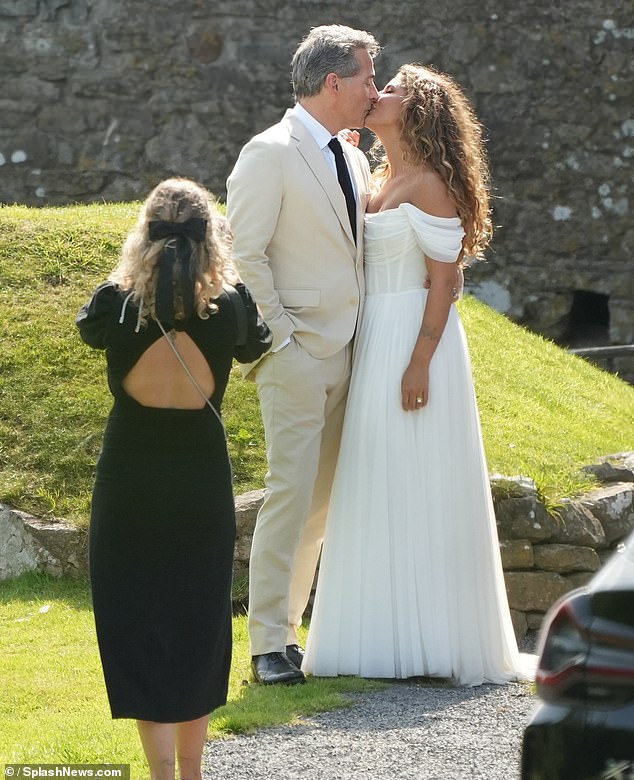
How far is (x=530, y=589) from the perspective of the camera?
19.6ft

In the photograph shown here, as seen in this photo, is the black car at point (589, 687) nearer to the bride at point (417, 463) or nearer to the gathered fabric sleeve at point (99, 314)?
the gathered fabric sleeve at point (99, 314)

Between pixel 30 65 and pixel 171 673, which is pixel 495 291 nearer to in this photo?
pixel 30 65

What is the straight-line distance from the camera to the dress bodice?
4.89 meters

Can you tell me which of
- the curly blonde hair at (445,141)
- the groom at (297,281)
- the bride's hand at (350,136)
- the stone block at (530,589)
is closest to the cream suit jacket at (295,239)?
the groom at (297,281)

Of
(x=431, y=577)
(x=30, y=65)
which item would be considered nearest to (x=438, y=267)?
(x=431, y=577)

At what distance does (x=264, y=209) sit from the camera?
4.78m

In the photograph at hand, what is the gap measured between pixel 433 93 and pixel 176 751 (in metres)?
2.69

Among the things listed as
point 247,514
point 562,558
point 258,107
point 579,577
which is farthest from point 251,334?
point 258,107

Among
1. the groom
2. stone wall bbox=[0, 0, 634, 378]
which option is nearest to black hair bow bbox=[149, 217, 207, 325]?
the groom

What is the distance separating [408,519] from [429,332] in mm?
731

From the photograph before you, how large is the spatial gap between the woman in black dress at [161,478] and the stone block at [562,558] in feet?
9.02

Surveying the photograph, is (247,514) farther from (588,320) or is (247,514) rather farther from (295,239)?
(588,320)

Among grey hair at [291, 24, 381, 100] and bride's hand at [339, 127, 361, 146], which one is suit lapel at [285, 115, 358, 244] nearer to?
grey hair at [291, 24, 381, 100]

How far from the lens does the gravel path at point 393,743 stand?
3879mm
